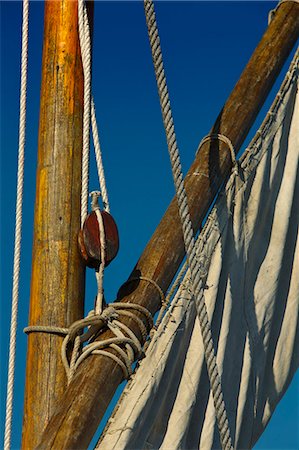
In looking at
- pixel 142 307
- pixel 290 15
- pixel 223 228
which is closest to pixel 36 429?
pixel 142 307

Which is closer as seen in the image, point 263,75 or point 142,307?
point 142,307

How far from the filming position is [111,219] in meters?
4.29

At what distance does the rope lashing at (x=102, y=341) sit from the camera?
4.04m

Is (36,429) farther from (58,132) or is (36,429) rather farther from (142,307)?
(58,132)

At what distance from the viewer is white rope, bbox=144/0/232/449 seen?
4109mm

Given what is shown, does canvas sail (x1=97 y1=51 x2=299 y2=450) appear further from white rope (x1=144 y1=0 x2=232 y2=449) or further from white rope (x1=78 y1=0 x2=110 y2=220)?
white rope (x1=78 y1=0 x2=110 y2=220)

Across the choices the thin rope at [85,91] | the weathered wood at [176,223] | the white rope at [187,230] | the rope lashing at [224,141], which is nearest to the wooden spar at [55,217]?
the thin rope at [85,91]

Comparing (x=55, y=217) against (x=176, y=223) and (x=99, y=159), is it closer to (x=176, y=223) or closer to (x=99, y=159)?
(x=99, y=159)

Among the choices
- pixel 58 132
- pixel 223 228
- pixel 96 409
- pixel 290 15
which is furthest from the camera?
pixel 290 15

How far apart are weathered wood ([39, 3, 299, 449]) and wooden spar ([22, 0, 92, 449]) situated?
0.20m

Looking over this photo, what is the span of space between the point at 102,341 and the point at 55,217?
52 centimetres

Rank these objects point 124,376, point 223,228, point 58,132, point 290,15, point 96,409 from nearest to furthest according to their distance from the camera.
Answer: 1. point 96,409
2. point 124,376
3. point 58,132
4. point 223,228
5. point 290,15

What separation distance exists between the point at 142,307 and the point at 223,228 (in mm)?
667

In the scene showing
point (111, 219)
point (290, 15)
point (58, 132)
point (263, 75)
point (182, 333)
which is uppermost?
point (290, 15)
